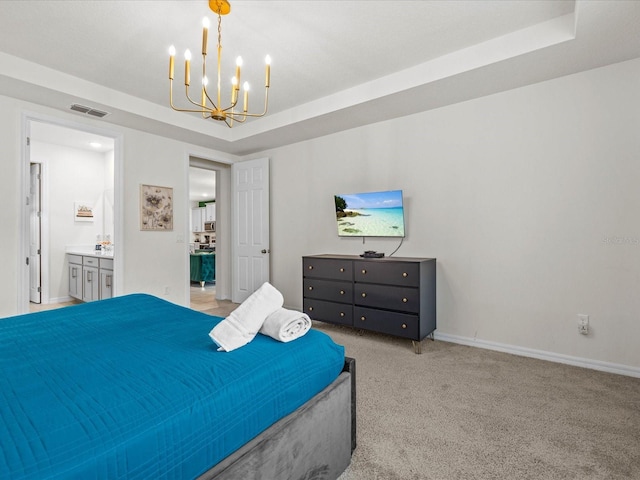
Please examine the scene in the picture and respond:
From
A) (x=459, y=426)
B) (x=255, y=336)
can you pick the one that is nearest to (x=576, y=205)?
(x=459, y=426)

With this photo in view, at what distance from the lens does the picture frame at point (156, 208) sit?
14.4 feet

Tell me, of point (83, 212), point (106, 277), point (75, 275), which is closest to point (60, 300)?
point (75, 275)

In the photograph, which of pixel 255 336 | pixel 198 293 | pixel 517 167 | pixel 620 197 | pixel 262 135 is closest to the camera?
pixel 255 336

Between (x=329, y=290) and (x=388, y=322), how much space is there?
80 centimetres

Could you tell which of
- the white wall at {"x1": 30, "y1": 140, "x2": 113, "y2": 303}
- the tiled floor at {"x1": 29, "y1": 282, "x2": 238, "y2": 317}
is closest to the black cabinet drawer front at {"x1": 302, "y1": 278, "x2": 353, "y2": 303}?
the tiled floor at {"x1": 29, "y1": 282, "x2": 238, "y2": 317}

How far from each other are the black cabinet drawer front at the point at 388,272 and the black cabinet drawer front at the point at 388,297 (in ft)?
0.20

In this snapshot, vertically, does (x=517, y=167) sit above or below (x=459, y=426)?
above

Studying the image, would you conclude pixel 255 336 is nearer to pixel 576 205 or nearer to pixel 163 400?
pixel 163 400

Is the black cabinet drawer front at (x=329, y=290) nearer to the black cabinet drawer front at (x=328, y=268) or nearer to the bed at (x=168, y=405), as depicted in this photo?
the black cabinet drawer front at (x=328, y=268)

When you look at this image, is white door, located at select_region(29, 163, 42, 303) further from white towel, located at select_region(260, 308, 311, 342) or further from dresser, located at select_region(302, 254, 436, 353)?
white towel, located at select_region(260, 308, 311, 342)

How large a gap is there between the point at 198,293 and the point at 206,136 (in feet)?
11.2

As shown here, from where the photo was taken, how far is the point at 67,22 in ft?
8.06

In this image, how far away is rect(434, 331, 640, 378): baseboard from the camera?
8.95 ft

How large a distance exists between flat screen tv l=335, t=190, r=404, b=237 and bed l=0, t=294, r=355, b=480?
7.79 ft
